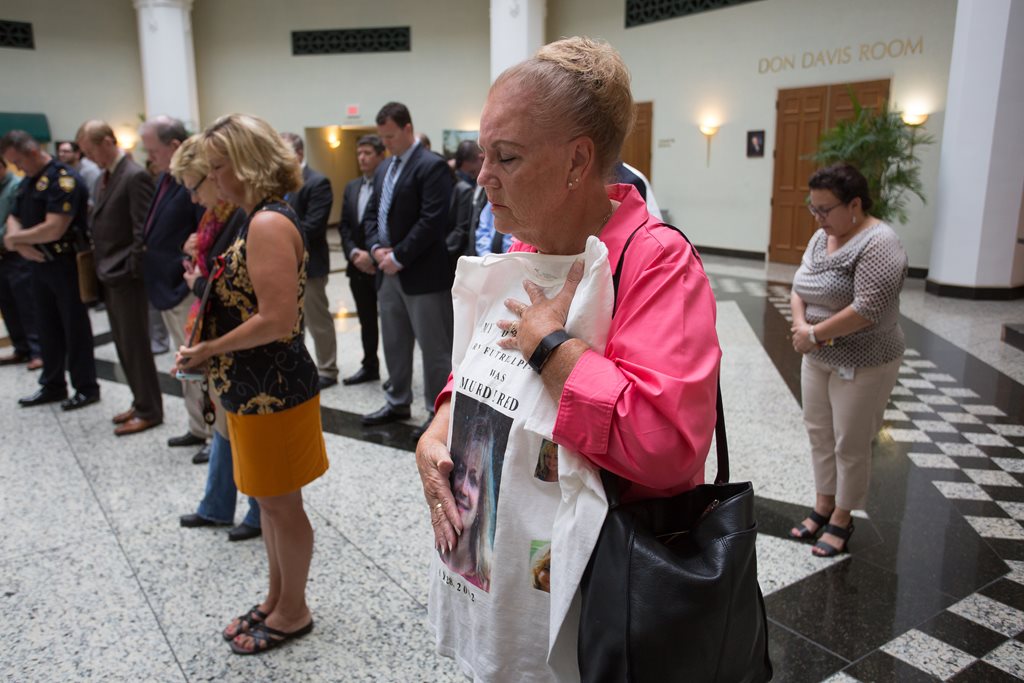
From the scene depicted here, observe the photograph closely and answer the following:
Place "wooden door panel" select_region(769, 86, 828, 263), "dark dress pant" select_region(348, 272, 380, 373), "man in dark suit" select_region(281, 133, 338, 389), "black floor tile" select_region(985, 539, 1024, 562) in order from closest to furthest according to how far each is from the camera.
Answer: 1. "black floor tile" select_region(985, 539, 1024, 562)
2. "man in dark suit" select_region(281, 133, 338, 389)
3. "dark dress pant" select_region(348, 272, 380, 373)
4. "wooden door panel" select_region(769, 86, 828, 263)

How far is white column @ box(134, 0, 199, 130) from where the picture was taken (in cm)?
1430

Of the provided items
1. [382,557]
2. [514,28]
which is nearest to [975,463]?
[382,557]

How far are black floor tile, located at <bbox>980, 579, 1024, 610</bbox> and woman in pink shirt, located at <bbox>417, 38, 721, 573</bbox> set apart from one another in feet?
6.56

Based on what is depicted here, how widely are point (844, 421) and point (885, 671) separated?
939mm

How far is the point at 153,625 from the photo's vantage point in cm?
242

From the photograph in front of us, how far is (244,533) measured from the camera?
300 centimetres

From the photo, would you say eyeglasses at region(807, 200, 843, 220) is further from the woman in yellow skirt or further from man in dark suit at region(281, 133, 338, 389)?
man in dark suit at region(281, 133, 338, 389)

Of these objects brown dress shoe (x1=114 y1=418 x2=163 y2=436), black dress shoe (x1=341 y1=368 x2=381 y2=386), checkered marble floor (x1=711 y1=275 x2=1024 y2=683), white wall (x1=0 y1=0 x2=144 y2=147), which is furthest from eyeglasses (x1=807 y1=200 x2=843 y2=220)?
white wall (x1=0 y1=0 x2=144 y2=147)

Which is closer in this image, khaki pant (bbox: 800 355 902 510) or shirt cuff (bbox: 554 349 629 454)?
shirt cuff (bbox: 554 349 629 454)

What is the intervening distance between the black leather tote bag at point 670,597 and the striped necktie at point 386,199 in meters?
3.61

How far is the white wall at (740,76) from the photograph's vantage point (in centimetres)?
964

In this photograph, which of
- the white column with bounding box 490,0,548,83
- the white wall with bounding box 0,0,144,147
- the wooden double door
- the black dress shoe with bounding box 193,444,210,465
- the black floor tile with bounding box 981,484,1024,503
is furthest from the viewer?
the white wall with bounding box 0,0,144,147

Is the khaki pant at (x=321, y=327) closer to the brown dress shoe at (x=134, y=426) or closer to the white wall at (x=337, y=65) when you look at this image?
the brown dress shoe at (x=134, y=426)

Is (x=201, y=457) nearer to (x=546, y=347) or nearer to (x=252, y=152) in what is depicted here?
(x=252, y=152)
